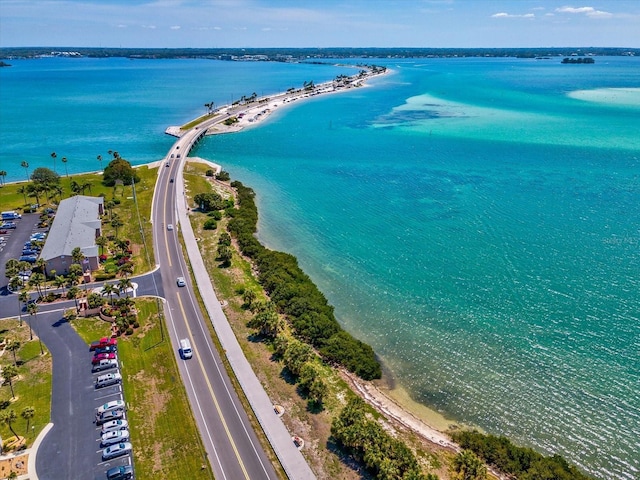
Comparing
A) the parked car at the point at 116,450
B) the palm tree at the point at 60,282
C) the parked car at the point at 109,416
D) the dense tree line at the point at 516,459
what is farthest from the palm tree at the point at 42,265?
the dense tree line at the point at 516,459

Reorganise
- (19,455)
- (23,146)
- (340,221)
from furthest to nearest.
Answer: (23,146) < (340,221) < (19,455)

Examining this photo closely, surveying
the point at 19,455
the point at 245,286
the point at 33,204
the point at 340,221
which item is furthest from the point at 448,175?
the point at 19,455

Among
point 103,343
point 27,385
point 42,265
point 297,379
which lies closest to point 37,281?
point 42,265

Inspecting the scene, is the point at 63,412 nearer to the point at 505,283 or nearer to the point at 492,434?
the point at 492,434

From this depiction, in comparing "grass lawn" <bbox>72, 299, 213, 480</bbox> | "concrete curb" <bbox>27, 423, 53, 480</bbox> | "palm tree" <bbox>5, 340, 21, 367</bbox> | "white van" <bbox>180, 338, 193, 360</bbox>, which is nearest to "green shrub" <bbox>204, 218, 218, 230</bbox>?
"grass lawn" <bbox>72, 299, 213, 480</bbox>

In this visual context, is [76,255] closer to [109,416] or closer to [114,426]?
[109,416]

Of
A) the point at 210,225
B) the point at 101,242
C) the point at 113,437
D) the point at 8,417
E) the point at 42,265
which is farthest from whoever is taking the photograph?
the point at 210,225

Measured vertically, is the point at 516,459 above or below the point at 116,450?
below

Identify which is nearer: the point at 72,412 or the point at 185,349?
the point at 72,412
